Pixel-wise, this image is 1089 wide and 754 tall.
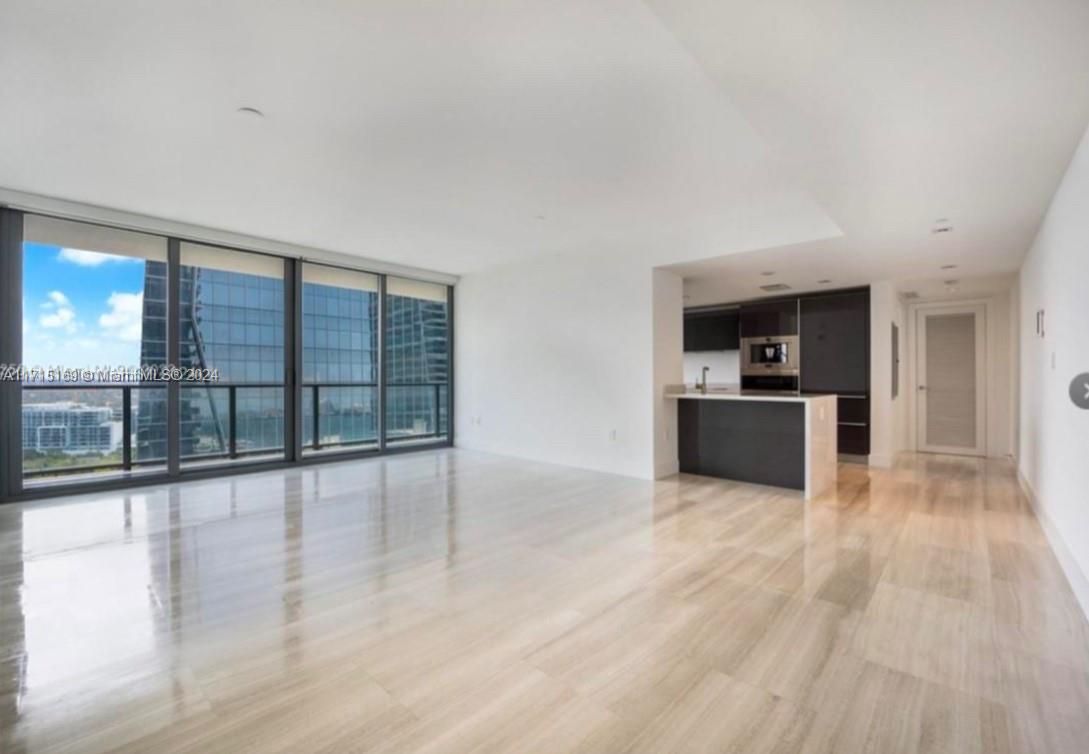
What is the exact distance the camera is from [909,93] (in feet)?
7.04

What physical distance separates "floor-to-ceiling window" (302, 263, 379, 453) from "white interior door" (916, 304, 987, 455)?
7.96 metres

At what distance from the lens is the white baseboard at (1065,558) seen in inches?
94.0

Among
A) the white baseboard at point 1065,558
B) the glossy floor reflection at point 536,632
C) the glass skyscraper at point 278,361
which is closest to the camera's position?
the glossy floor reflection at point 536,632

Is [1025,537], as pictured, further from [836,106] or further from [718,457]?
[836,106]

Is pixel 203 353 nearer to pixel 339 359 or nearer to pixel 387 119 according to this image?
pixel 339 359

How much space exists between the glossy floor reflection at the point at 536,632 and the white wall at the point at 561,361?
1.80 m

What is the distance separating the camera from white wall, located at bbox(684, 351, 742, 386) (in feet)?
26.0

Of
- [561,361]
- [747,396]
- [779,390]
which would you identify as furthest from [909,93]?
[779,390]

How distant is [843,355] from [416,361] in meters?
5.87

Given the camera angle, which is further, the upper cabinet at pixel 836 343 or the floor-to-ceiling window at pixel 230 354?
the upper cabinet at pixel 836 343

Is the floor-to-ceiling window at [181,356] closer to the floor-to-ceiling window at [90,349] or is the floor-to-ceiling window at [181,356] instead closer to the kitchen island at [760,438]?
the floor-to-ceiling window at [90,349]

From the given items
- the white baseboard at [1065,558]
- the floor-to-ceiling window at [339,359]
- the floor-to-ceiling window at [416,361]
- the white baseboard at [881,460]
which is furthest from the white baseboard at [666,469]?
the floor-to-ceiling window at [339,359]

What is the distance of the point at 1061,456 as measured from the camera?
3082mm

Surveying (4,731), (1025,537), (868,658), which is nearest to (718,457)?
(1025,537)
